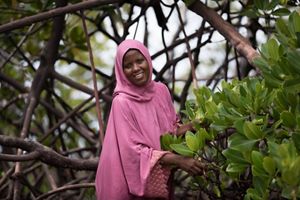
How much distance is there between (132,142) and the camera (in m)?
1.80

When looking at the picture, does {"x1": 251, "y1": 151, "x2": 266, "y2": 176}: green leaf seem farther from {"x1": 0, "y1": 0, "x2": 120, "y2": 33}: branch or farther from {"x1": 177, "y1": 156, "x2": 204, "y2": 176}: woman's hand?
{"x1": 0, "y1": 0, "x2": 120, "y2": 33}: branch

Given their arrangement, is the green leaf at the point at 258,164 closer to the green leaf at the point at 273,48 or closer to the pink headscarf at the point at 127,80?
the green leaf at the point at 273,48

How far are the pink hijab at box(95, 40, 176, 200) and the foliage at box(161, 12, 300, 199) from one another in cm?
6

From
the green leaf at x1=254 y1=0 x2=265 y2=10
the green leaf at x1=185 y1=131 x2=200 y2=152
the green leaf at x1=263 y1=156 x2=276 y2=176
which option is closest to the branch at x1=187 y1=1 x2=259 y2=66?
the green leaf at x1=254 y1=0 x2=265 y2=10

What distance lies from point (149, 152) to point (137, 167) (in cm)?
5

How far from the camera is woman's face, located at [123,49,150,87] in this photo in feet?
6.07

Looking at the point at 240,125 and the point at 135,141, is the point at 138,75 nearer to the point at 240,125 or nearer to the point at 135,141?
the point at 135,141

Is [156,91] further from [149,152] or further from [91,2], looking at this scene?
[91,2]

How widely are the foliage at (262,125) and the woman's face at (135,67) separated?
17cm

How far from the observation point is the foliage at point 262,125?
4.68 feet

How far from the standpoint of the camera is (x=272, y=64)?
5.30 feet

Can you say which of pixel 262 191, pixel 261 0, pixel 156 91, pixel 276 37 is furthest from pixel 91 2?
pixel 262 191

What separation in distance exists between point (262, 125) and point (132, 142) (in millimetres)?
377

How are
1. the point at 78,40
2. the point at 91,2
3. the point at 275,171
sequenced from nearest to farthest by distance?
the point at 275,171 < the point at 91,2 < the point at 78,40
